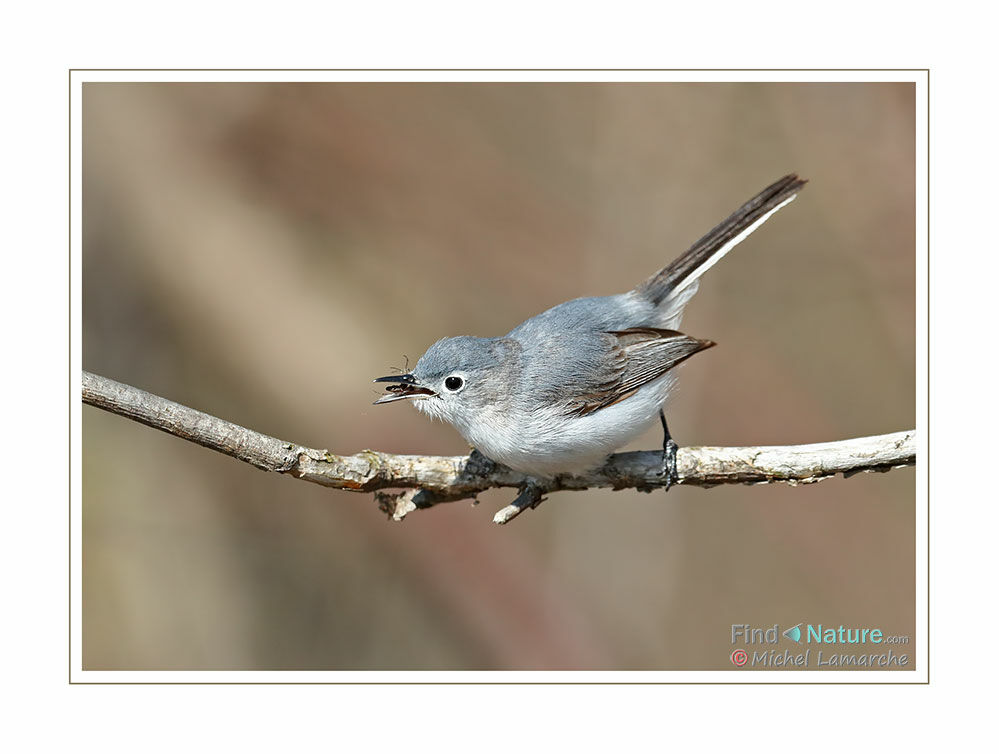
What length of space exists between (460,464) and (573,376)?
1.81 feet

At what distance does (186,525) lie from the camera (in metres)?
4.89

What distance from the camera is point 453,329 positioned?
5.10m

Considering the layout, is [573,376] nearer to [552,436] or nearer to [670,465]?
[552,436]

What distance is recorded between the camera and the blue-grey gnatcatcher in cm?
272

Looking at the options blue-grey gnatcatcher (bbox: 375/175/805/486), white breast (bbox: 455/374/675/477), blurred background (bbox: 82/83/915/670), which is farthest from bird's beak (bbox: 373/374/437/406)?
blurred background (bbox: 82/83/915/670)

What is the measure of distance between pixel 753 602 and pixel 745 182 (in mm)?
2511

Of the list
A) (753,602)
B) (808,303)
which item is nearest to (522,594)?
(753,602)

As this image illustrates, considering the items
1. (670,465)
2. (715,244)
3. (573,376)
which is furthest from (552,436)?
(715,244)

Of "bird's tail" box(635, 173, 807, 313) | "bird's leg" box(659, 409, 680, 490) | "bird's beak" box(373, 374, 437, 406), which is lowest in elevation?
"bird's leg" box(659, 409, 680, 490)

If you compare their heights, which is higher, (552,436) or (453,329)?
(453,329)

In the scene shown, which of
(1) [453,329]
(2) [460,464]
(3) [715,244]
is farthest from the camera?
(1) [453,329]

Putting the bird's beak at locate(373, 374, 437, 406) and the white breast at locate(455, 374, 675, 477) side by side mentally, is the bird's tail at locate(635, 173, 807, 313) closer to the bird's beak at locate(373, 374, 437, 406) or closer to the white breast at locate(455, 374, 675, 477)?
the white breast at locate(455, 374, 675, 477)

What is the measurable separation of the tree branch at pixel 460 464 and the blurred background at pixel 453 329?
4.76 feet

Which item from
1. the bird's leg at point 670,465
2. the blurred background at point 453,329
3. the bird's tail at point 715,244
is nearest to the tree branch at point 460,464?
the bird's leg at point 670,465
